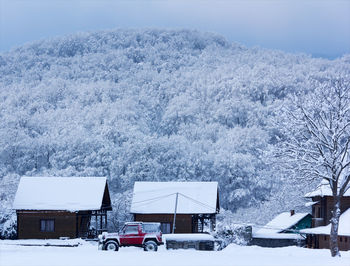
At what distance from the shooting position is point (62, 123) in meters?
101

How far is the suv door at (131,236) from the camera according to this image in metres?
31.0

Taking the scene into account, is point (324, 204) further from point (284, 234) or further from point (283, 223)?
point (283, 223)

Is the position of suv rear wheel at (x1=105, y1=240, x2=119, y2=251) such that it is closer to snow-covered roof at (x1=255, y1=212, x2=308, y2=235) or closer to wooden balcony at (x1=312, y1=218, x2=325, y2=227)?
wooden balcony at (x1=312, y1=218, x2=325, y2=227)

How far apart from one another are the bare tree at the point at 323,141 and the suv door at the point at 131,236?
917 cm

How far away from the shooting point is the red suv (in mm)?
30891

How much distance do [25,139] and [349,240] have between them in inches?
2282

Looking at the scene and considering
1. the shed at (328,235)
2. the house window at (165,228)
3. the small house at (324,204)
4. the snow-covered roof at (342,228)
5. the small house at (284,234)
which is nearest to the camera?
the snow-covered roof at (342,228)

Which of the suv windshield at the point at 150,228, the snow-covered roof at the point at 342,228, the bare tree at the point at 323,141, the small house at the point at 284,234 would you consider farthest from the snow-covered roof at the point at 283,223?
the bare tree at the point at 323,141

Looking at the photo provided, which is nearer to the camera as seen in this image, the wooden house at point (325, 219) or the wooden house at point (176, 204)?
the wooden house at point (325, 219)

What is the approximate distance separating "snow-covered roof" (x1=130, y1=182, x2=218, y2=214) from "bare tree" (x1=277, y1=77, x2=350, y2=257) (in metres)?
19.4

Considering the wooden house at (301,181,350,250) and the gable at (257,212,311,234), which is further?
the gable at (257,212,311,234)

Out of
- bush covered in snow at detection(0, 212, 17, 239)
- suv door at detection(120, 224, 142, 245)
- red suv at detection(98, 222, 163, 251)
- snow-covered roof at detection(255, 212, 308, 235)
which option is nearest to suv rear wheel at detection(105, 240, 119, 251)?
red suv at detection(98, 222, 163, 251)

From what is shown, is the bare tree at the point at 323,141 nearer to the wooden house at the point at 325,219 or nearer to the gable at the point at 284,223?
the wooden house at the point at 325,219

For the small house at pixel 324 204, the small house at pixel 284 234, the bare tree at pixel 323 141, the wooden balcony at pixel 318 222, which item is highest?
the bare tree at pixel 323 141
